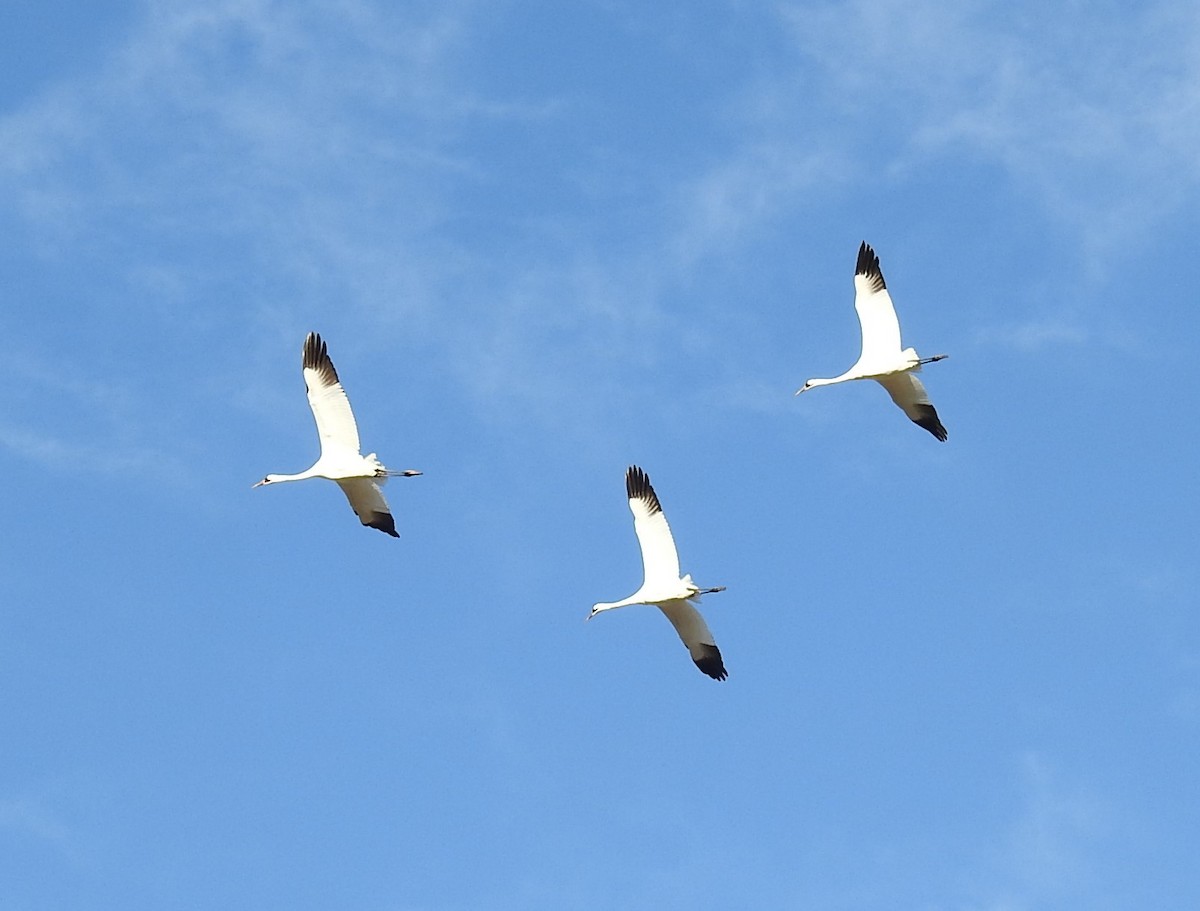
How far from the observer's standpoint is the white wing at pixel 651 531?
54719 millimetres

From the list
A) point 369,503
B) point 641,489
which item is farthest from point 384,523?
point 641,489

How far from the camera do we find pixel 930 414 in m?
57.2

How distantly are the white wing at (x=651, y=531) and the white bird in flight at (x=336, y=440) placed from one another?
186 inches

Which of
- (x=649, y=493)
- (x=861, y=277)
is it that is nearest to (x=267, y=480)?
(x=649, y=493)

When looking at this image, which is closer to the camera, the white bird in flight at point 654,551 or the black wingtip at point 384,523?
the white bird in flight at point 654,551

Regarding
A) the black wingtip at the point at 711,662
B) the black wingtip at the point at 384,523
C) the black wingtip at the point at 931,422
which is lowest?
the black wingtip at the point at 711,662

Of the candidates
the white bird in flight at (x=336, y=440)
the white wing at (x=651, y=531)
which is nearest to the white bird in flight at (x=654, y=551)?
the white wing at (x=651, y=531)

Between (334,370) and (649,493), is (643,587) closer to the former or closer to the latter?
(649,493)

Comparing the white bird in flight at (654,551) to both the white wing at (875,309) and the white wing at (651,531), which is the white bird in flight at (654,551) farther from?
the white wing at (875,309)

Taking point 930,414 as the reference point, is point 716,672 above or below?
below

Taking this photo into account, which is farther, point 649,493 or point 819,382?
point 819,382

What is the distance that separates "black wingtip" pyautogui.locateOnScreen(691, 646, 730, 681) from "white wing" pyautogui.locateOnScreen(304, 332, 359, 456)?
826 cm

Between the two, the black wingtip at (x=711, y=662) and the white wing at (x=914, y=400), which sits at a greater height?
the white wing at (x=914, y=400)

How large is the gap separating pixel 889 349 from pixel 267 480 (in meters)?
12.9
